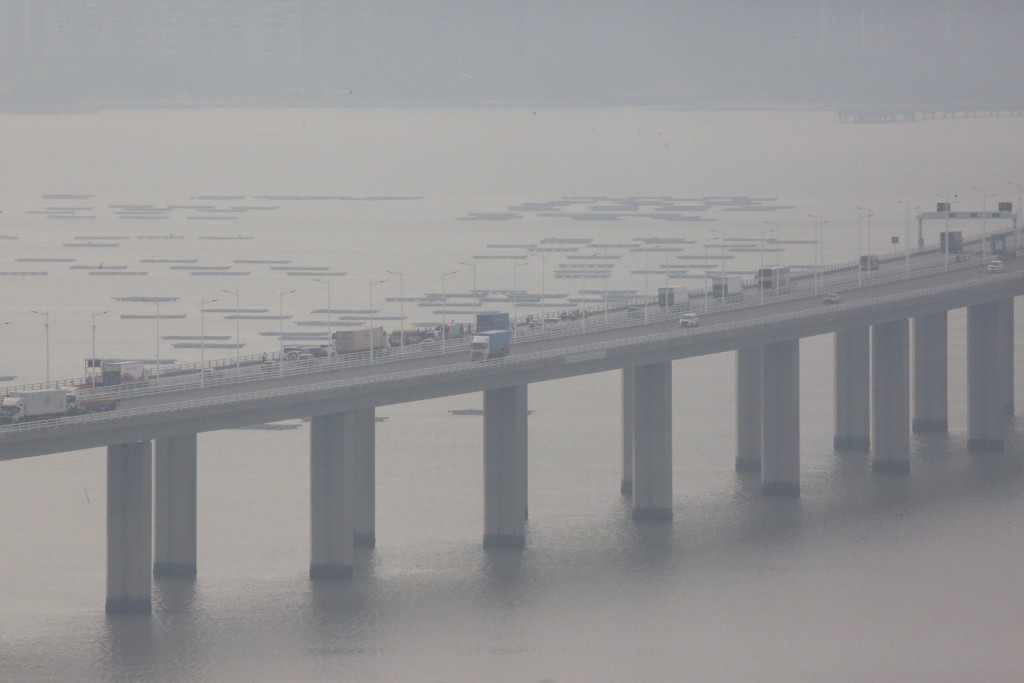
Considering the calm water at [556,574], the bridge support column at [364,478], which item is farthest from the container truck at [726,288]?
the bridge support column at [364,478]

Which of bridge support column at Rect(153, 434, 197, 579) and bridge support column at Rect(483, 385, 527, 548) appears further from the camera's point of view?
bridge support column at Rect(483, 385, 527, 548)

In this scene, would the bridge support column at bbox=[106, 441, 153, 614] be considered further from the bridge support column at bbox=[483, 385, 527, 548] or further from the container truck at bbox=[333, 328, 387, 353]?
the container truck at bbox=[333, 328, 387, 353]

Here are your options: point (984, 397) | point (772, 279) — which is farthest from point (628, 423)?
point (984, 397)

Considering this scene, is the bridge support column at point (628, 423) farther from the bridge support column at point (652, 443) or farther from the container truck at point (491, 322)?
the container truck at point (491, 322)

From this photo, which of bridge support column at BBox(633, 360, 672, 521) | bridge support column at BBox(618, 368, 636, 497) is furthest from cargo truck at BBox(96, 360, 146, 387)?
bridge support column at BBox(618, 368, 636, 497)

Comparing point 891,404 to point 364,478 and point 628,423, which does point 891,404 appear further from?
point 364,478
